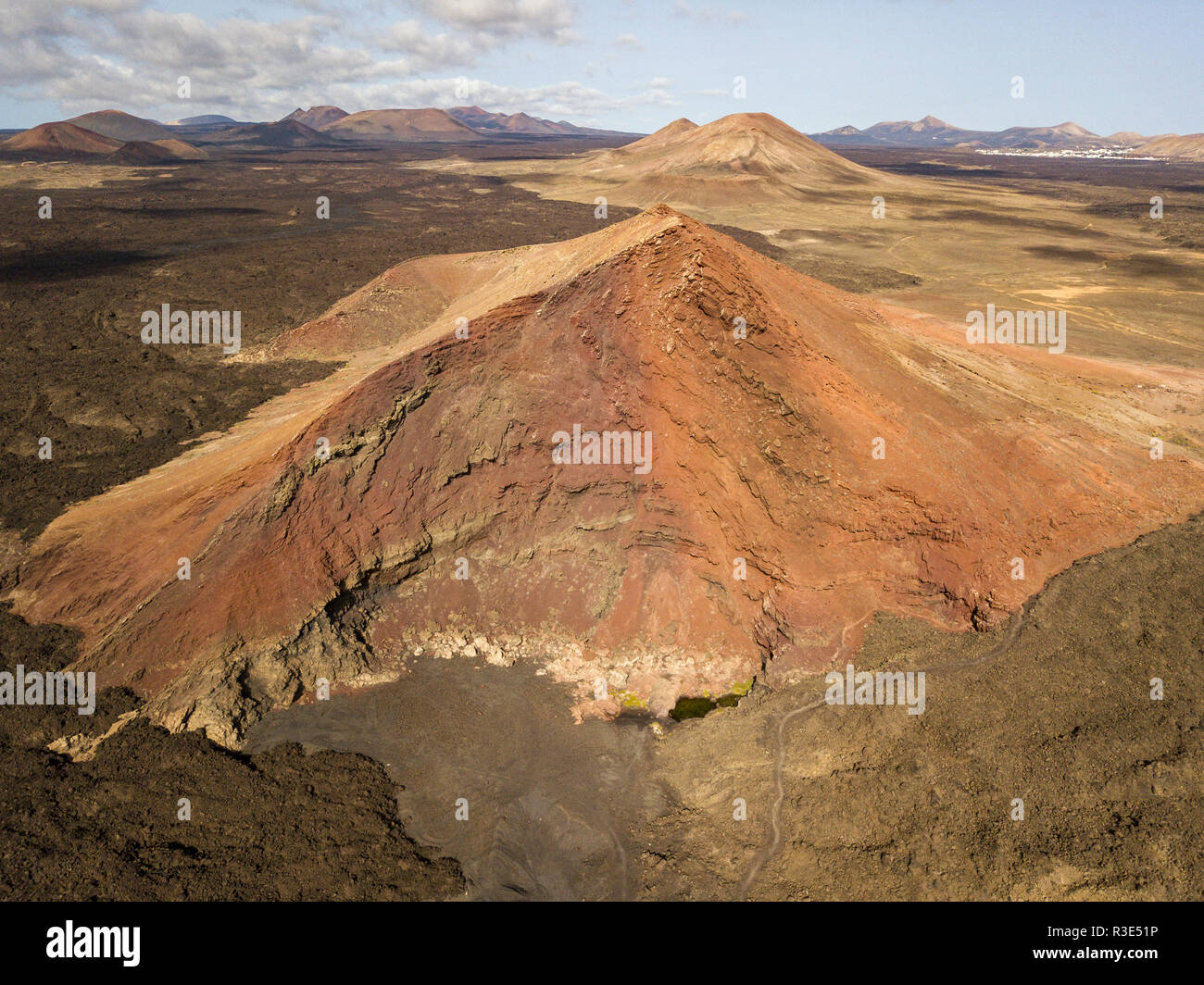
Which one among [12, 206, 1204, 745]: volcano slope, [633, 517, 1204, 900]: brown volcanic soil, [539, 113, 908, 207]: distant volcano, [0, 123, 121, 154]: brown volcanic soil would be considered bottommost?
[633, 517, 1204, 900]: brown volcanic soil

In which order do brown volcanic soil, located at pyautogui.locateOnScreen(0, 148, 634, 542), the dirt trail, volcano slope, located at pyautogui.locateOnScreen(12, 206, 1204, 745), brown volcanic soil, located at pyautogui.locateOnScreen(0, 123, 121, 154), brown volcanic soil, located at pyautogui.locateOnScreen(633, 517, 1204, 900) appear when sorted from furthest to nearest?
brown volcanic soil, located at pyautogui.locateOnScreen(0, 123, 121, 154) < brown volcanic soil, located at pyautogui.locateOnScreen(0, 148, 634, 542) < volcano slope, located at pyautogui.locateOnScreen(12, 206, 1204, 745) < the dirt trail < brown volcanic soil, located at pyautogui.locateOnScreen(633, 517, 1204, 900)

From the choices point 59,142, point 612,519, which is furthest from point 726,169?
point 59,142

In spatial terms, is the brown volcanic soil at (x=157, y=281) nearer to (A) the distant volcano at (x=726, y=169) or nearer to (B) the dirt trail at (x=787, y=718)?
(A) the distant volcano at (x=726, y=169)

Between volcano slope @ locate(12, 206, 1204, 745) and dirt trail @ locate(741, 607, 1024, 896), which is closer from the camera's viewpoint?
dirt trail @ locate(741, 607, 1024, 896)

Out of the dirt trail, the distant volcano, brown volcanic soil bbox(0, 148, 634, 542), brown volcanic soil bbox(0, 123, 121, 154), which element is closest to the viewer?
the dirt trail

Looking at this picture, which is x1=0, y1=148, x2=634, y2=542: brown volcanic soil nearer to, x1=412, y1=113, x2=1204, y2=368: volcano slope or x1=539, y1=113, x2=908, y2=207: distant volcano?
x1=539, y1=113, x2=908, y2=207: distant volcano

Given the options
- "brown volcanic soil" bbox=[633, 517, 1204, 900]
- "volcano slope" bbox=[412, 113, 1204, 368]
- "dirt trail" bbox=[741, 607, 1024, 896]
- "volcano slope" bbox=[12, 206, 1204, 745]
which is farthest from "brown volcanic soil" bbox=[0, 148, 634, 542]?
"dirt trail" bbox=[741, 607, 1024, 896]
